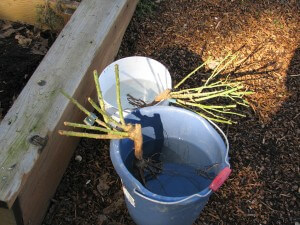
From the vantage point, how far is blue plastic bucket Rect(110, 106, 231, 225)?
5.49ft

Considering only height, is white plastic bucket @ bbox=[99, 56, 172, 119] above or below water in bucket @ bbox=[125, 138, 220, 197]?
above

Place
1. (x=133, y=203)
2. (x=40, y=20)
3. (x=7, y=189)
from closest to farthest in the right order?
1. (x=7, y=189)
2. (x=133, y=203)
3. (x=40, y=20)

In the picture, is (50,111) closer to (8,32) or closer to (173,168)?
(173,168)

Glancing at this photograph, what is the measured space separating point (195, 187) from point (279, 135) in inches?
28.1

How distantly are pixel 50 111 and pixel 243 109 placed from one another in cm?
118

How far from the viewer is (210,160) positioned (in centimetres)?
194

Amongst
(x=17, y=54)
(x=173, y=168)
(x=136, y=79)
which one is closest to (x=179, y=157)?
(x=173, y=168)

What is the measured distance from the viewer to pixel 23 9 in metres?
2.56

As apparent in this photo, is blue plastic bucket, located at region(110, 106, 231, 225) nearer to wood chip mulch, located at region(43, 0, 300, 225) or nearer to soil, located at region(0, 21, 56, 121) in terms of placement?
wood chip mulch, located at region(43, 0, 300, 225)

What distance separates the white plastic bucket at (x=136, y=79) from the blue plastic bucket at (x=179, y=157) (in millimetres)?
364

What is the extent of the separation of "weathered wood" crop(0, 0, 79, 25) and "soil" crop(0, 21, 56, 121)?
0.04 meters

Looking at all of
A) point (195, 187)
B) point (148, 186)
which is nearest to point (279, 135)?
point (195, 187)

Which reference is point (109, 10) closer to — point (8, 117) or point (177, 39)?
point (177, 39)

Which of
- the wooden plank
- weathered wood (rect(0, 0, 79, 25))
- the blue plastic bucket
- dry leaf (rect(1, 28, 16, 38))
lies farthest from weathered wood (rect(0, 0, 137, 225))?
dry leaf (rect(1, 28, 16, 38))
